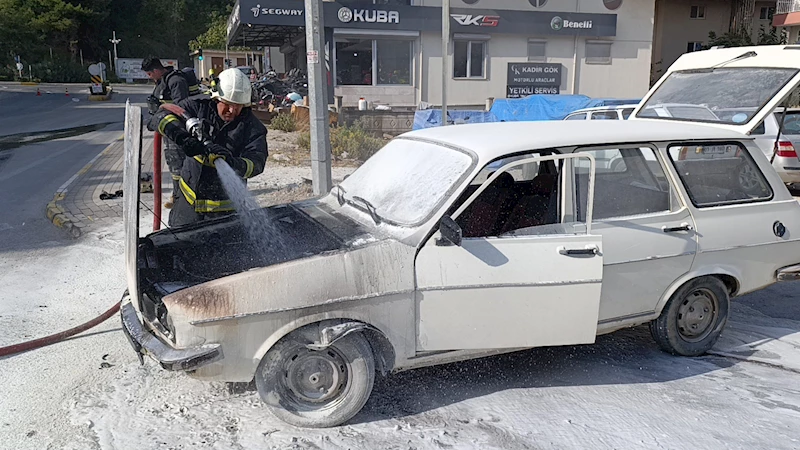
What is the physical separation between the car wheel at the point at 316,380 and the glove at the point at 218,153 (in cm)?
181

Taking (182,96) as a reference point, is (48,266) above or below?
below

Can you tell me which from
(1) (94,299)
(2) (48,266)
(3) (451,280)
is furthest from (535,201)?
(2) (48,266)

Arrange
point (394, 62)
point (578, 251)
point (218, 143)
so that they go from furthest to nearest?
point (394, 62)
point (218, 143)
point (578, 251)

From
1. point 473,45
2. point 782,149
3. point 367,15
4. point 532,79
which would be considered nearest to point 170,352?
point 782,149

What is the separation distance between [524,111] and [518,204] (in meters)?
12.9

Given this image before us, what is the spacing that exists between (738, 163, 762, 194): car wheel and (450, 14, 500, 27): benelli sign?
1986 cm

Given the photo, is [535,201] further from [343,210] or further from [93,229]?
[93,229]

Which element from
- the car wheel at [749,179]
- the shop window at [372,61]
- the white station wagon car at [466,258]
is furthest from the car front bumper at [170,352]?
the shop window at [372,61]

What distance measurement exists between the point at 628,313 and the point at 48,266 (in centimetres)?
534

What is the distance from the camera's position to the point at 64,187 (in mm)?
9797

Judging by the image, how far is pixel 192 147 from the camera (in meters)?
4.48

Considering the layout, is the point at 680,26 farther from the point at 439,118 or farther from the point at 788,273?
the point at 788,273

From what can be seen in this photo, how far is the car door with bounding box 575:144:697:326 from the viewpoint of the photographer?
13.0ft

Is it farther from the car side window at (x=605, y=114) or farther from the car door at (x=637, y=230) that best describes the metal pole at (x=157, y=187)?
the car side window at (x=605, y=114)
